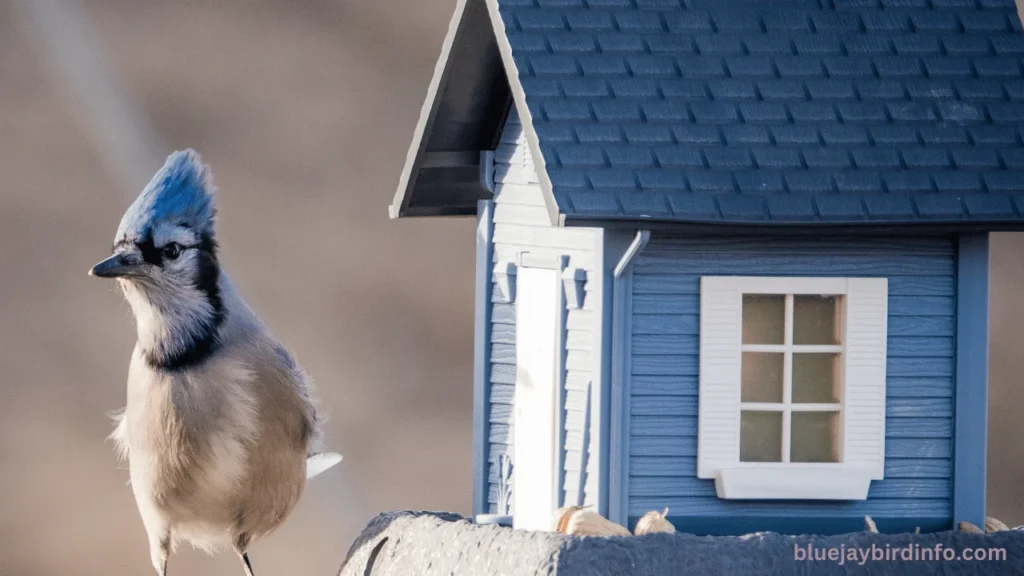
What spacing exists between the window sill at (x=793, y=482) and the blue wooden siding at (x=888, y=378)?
3 centimetres

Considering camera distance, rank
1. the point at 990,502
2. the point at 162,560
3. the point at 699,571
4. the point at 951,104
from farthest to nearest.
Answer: the point at 990,502, the point at 162,560, the point at 951,104, the point at 699,571

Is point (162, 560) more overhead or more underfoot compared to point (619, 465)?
more underfoot

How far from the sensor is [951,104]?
2.77 m

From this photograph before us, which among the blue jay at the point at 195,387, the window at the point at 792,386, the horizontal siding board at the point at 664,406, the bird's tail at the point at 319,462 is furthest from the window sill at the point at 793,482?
the bird's tail at the point at 319,462

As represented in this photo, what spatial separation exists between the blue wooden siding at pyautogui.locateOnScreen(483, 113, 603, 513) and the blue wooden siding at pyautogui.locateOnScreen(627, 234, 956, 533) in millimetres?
73

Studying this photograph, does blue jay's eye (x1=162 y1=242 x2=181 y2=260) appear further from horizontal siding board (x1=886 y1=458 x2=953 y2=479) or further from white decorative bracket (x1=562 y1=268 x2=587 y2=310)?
horizontal siding board (x1=886 y1=458 x2=953 y2=479)

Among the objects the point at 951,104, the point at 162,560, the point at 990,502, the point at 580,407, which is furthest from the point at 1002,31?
the point at 990,502

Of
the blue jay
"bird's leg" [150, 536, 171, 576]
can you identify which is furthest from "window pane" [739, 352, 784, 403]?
"bird's leg" [150, 536, 171, 576]

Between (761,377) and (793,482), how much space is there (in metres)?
0.18

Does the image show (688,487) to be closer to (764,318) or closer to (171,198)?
(764,318)

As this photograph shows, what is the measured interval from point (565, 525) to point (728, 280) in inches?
18.4

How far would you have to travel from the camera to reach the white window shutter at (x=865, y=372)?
9.05ft

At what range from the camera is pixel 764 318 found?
2.77 meters

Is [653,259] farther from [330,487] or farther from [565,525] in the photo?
[330,487]
